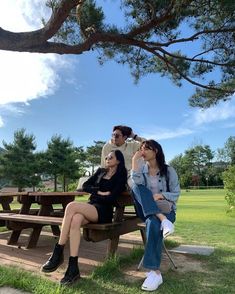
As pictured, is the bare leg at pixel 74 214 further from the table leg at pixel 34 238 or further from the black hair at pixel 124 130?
the table leg at pixel 34 238

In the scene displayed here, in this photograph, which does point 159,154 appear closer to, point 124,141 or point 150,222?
point 150,222

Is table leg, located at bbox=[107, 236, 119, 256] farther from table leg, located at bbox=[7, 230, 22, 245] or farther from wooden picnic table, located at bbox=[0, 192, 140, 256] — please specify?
table leg, located at bbox=[7, 230, 22, 245]

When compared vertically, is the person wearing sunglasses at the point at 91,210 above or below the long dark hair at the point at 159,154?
below

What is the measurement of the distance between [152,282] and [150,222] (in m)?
0.45

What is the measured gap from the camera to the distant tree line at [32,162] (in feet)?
107

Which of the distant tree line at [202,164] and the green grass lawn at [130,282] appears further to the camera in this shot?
the distant tree line at [202,164]

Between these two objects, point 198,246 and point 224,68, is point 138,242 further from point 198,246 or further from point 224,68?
point 224,68

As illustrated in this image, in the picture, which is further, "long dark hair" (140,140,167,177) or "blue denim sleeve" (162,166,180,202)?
"long dark hair" (140,140,167,177)

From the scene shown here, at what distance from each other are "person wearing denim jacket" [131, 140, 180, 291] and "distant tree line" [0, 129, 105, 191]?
29.6 metres

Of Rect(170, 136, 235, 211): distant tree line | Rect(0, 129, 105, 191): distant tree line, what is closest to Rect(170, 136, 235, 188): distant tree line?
Rect(170, 136, 235, 211): distant tree line

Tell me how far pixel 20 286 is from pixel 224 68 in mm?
5513

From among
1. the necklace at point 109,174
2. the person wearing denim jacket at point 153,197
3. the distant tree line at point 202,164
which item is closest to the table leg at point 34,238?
the necklace at point 109,174

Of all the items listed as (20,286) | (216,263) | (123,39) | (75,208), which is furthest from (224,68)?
(20,286)

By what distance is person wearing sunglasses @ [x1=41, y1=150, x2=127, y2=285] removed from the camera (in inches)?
121
